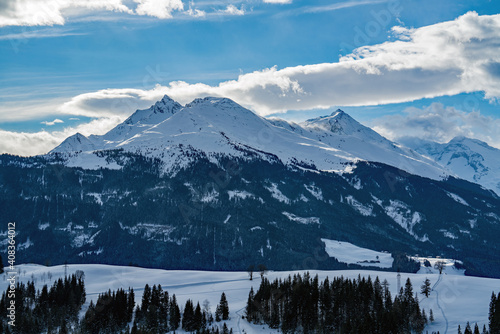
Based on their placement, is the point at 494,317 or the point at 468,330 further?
the point at 494,317

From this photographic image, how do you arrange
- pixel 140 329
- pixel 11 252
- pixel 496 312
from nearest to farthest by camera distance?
pixel 11 252 < pixel 496 312 < pixel 140 329

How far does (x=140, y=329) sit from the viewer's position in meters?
190

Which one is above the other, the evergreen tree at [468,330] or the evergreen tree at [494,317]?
the evergreen tree at [494,317]

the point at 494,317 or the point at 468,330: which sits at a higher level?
the point at 494,317

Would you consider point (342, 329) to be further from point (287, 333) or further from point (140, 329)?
point (140, 329)

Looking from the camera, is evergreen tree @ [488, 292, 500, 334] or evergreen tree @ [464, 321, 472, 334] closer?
evergreen tree @ [464, 321, 472, 334]

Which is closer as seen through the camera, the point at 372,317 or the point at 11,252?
the point at 11,252

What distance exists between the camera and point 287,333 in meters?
198

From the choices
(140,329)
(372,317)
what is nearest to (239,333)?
(140,329)

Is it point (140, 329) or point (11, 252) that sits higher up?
point (11, 252)

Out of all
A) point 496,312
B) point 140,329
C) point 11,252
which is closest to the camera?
point 11,252

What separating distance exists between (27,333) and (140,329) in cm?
4540

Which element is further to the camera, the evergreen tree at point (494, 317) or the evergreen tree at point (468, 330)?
the evergreen tree at point (494, 317)

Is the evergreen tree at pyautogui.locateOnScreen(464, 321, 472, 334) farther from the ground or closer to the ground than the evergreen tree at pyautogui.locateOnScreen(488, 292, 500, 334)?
closer to the ground
